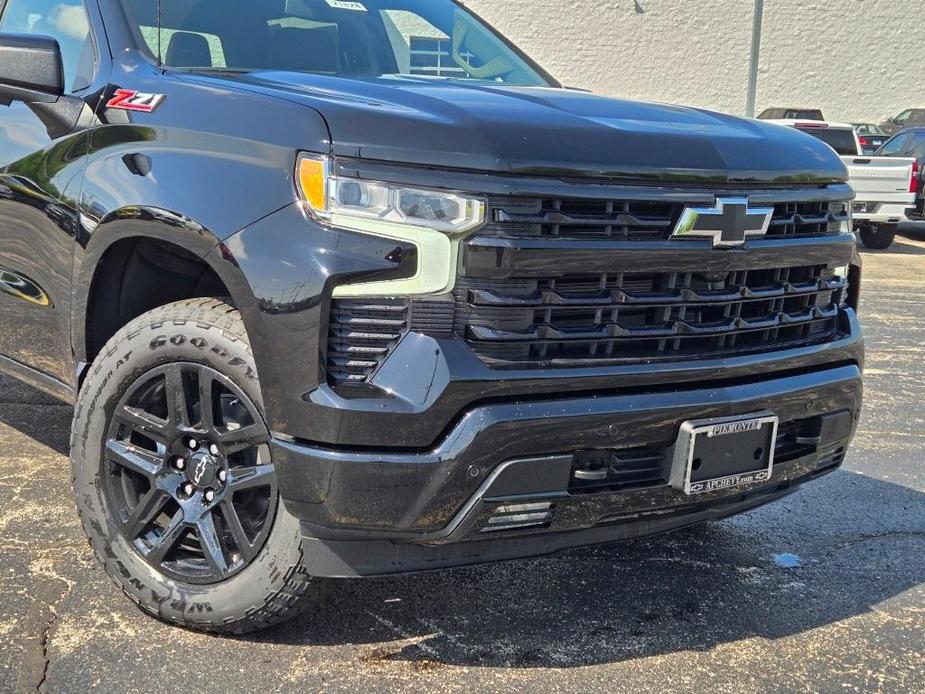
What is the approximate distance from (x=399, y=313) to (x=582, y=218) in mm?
489

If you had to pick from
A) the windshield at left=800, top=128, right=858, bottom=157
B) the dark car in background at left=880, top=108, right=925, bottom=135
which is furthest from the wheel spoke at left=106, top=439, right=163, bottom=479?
the dark car in background at left=880, top=108, right=925, bottom=135

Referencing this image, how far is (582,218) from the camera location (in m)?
2.27

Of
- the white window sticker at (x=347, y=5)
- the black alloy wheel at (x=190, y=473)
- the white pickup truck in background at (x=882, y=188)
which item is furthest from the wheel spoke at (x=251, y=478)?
the white pickup truck in background at (x=882, y=188)

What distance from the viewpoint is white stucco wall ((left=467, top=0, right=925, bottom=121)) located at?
28.3 metres

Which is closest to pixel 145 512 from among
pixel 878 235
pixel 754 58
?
pixel 878 235

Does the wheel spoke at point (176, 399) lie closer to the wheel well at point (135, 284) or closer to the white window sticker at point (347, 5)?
the wheel well at point (135, 284)

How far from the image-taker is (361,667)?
8.23 ft

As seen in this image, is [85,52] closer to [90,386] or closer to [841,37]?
[90,386]

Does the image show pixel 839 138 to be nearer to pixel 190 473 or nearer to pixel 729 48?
pixel 729 48

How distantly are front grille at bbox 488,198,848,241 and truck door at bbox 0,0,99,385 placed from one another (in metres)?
1.36

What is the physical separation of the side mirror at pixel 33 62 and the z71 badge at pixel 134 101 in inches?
10.0

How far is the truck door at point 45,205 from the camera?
2.91m

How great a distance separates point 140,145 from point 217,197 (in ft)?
1.40

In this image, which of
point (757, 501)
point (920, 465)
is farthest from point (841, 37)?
point (757, 501)
